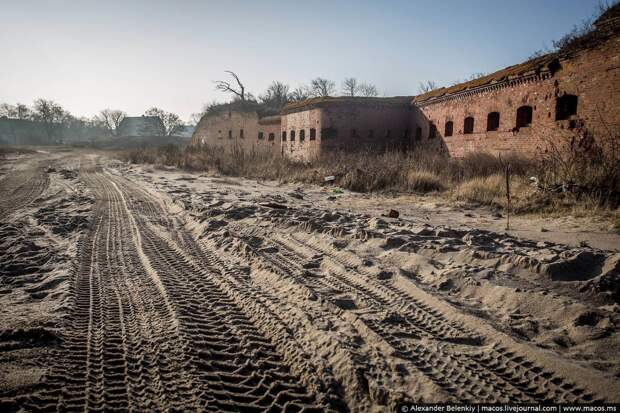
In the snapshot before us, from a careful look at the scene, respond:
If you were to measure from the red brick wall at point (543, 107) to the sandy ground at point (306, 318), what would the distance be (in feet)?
22.5

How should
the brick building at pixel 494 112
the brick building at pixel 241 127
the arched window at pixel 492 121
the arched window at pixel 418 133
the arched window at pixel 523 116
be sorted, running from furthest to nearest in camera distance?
the brick building at pixel 241 127 → the arched window at pixel 418 133 → the arched window at pixel 492 121 → the arched window at pixel 523 116 → the brick building at pixel 494 112

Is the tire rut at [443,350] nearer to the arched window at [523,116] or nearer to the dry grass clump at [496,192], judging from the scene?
the dry grass clump at [496,192]

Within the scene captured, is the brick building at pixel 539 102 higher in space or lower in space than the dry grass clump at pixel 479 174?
higher

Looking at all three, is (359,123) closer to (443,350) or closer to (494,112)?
(494,112)

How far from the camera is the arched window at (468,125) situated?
15750 mm

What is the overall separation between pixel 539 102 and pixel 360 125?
32.0 feet

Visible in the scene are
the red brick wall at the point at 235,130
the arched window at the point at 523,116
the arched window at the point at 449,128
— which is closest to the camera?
the arched window at the point at 523,116

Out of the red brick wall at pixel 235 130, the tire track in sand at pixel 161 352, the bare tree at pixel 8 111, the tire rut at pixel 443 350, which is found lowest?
the tire track in sand at pixel 161 352

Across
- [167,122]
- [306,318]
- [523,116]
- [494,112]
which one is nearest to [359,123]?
[494,112]

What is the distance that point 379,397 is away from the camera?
7.10 ft

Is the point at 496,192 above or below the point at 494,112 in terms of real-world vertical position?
below

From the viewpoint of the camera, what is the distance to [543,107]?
12.1 metres

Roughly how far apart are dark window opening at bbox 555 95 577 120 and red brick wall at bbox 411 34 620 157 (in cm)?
15

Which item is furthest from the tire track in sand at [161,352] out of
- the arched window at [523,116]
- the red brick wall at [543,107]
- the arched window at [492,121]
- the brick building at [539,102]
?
the arched window at [492,121]
